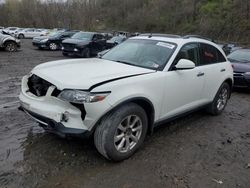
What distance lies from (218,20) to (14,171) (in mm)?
41694

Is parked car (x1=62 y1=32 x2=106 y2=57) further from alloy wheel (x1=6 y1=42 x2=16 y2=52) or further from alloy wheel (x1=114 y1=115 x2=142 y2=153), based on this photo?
alloy wheel (x1=114 y1=115 x2=142 y2=153)

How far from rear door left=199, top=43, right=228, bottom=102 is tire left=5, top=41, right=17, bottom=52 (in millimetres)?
17049

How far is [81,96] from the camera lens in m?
3.68

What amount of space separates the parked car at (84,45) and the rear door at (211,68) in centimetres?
1291

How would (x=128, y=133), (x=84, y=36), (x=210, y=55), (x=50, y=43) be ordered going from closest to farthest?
(x=128, y=133)
(x=210, y=55)
(x=84, y=36)
(x=50, y=43)

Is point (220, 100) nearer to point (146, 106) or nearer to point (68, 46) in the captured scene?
point (146, 106)

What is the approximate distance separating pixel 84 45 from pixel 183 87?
14047 millimetres

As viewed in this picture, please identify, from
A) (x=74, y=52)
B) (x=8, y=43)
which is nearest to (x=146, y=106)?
(x=74, y=52)

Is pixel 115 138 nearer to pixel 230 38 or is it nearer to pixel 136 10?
pixel 230 38

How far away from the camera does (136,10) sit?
6159 cm

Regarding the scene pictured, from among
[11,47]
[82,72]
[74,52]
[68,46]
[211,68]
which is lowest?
[11,47]

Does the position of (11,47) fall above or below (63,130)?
below

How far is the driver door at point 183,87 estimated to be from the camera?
15.4 ft

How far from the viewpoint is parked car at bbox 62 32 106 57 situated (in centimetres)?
1830
